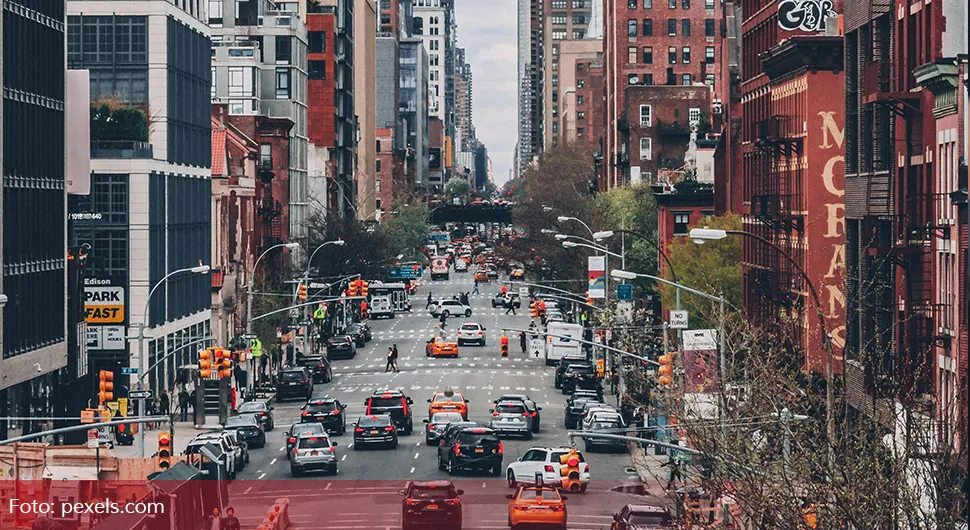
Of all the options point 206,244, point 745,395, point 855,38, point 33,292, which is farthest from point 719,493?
point 206,244

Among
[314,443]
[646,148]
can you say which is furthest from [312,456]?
[646,148]

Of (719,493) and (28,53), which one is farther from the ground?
(28,53)

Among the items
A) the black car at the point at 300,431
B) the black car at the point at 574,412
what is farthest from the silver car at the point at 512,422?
the black car at the point at 300,431

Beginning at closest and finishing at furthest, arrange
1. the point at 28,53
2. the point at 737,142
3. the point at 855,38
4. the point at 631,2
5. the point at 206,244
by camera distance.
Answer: the point at 855,38 < the point at 28,53 < the point at 737,142 < the point at 206,244 < the point at 631,2

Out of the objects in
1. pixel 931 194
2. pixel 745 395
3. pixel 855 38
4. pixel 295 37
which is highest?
pixel 295 37

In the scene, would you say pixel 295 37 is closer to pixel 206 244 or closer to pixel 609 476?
pixel 206 244

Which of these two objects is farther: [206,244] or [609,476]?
[206,244]
